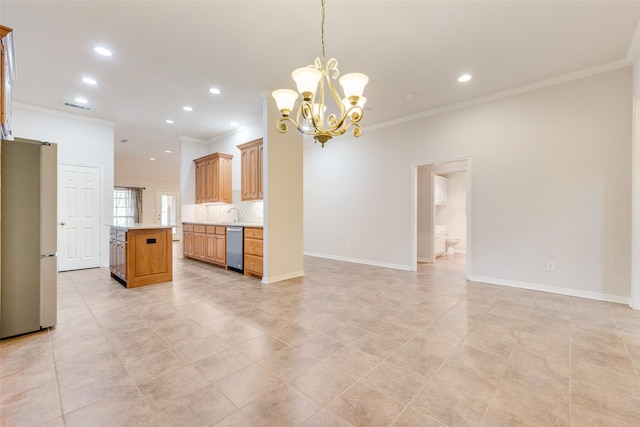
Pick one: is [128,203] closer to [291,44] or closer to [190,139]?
[190,139]

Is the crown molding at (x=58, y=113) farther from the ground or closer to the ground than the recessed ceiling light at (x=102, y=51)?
closer to the ground

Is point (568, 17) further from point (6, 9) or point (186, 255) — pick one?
point (186, 255)

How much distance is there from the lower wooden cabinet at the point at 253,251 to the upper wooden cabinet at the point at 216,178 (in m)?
1.90

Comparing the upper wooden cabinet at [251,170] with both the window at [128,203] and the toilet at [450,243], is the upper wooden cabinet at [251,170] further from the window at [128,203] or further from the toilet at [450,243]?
the window at [128,203]

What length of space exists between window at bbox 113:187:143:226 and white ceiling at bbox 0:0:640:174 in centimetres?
617

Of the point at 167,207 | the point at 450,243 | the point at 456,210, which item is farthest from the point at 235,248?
the point at 167,207

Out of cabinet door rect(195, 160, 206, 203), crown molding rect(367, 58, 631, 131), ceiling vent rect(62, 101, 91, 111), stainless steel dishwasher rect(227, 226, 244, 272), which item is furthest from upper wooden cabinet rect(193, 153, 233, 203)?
crown molding rect(367, 58, 631, 131)

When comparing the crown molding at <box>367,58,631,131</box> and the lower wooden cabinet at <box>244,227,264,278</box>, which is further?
the lower wooden cabinet at <box>244,227,264,278</box>

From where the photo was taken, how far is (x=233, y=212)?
6.72 m

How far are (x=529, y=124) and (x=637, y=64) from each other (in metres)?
1.16

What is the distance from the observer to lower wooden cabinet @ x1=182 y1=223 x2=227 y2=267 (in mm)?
5629

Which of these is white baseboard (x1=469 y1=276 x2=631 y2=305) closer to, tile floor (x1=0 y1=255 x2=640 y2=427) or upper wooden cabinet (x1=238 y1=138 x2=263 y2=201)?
tile floor (x1=0 y1=255 x2=640 y2=427)

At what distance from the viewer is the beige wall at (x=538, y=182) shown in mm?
3594

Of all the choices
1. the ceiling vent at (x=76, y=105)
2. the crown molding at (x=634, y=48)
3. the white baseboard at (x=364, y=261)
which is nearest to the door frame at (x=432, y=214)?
the white baseboard at (x=364, y=261)
